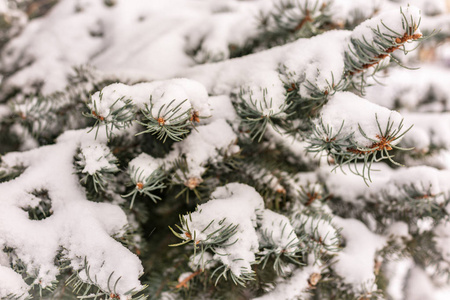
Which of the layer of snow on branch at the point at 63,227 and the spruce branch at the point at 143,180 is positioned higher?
the spruce branch at the point at 143,180

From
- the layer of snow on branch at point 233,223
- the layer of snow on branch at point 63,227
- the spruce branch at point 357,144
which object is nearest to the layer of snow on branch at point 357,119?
the spruce branch at point 357,144

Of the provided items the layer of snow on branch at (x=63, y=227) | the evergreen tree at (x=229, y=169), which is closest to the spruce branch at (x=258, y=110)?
the evergreen tree at (x=229, y=169)

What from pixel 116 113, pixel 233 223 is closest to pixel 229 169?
pixel 233 223

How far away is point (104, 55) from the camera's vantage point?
1159 millimetres

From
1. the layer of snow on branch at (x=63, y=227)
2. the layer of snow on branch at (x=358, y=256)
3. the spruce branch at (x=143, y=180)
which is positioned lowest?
the layer of snow on branch at (x=358, y=256)

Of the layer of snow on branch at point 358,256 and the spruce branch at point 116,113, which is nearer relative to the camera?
the spruce branch at point 116,113

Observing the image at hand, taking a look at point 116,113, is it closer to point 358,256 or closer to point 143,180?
point 143,180

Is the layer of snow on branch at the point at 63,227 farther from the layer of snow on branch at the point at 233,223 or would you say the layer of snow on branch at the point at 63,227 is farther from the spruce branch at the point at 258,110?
the spruce branch at the point at 258,110

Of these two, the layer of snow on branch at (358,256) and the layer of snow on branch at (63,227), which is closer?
the layer of snow on branch at (63,227)

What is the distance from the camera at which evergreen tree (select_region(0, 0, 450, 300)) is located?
0.53m

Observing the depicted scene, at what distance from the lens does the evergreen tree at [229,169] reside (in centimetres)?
53

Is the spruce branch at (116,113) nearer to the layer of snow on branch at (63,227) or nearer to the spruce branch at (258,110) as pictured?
the layer of snow on branch at (63,227)

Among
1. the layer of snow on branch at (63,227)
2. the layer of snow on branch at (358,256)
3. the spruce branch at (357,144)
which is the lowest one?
the layer of snow on branch at (358,256)

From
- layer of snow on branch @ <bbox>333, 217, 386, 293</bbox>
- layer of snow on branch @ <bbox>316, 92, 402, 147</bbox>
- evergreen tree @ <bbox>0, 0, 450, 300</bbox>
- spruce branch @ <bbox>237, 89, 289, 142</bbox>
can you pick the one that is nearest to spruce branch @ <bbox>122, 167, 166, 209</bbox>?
evergreen tree @ <bbox>0, 0, 450, 300</bbox>
